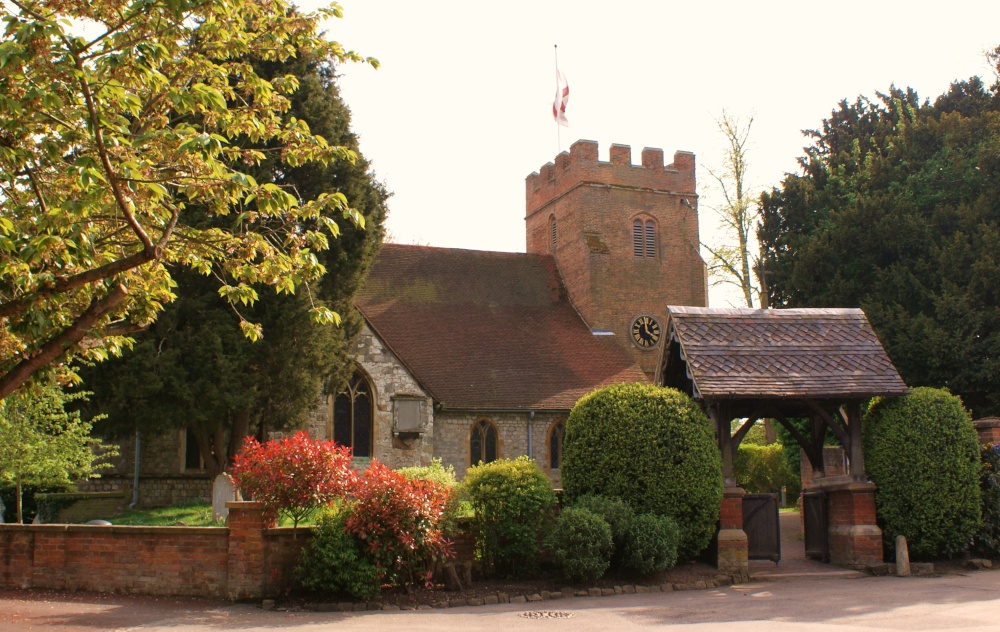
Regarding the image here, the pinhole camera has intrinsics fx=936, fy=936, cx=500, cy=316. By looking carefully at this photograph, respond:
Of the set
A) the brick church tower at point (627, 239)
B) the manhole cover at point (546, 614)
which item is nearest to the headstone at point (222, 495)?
the manhole cover at point (546, 614)

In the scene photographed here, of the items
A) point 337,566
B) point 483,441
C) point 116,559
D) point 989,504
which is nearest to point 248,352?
point 116,559

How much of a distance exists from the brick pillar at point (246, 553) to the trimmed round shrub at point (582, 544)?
158 inches

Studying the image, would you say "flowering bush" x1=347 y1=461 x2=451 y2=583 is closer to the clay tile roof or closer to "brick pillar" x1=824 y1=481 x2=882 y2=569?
the clay tile roof

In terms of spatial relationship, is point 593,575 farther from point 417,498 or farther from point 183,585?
point 183,585

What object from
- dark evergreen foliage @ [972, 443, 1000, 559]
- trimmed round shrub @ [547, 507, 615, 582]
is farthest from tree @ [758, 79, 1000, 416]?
trimmed round shrub @ [547, 507, 615, 582]

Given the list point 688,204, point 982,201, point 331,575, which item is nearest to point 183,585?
point 331,575

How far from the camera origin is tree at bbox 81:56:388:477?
1906cm

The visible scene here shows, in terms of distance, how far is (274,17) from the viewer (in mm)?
9992

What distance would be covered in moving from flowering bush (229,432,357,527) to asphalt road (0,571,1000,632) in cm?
136

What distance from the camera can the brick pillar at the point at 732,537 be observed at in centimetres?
1437

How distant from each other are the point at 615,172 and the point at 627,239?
2.45m

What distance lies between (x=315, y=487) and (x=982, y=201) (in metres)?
19.0

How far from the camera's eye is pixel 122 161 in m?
8.77

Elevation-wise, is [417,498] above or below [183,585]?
above
